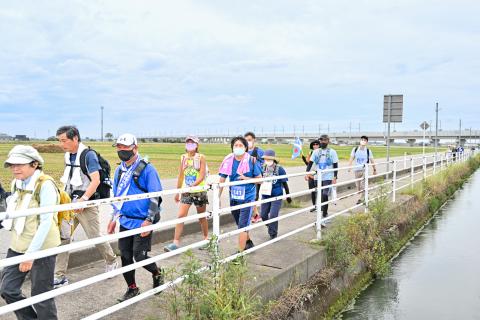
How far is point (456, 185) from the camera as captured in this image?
18.2 meters

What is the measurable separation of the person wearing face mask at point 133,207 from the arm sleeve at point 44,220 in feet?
3.39

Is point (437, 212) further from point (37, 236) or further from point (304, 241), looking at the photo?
point (37, 236)

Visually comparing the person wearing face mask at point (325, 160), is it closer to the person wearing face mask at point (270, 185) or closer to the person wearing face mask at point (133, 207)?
the person wearing face mask at point (270, 185)

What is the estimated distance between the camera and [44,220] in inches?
119

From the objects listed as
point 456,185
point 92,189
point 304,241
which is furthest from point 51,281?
point 456,185

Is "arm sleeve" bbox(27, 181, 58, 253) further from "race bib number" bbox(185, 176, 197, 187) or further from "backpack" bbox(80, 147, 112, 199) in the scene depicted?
"race bib number" bbox(185, 176, 197, 187)

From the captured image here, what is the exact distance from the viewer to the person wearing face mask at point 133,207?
4.13 meters

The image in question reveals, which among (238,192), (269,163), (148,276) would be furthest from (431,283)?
(148,276)

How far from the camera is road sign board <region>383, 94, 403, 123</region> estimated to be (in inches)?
554

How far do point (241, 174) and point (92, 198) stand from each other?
6.09ft

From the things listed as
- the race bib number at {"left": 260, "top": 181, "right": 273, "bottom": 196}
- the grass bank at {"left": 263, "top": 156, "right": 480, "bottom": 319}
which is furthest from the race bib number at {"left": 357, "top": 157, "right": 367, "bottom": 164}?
the race bib number at {"left": 260, "top": 181, "right": 273, "bottom": 196}

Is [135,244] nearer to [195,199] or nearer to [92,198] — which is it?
[92,198]

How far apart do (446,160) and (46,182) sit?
22.8m

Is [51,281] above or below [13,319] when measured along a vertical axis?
above
